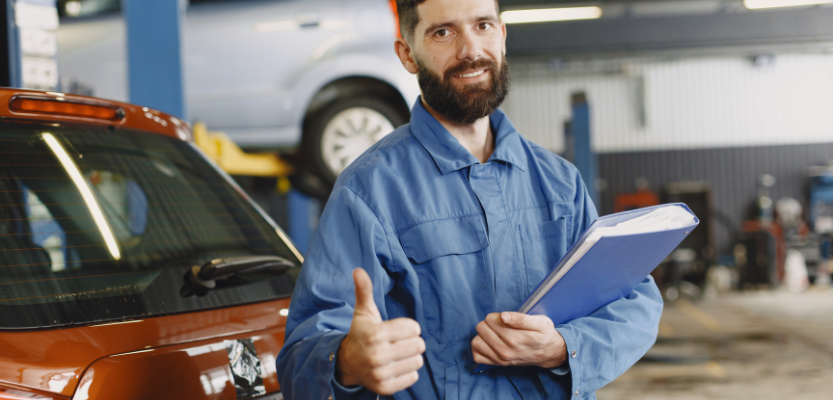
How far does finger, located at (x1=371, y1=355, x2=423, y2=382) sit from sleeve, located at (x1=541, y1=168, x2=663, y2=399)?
1.03ft

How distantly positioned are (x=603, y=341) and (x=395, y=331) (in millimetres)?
436

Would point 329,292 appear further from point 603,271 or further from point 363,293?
point 603,271

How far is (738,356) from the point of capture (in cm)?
630

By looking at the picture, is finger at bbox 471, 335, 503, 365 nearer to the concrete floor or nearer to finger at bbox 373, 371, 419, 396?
finger at bbox 373, 371, 419, 396

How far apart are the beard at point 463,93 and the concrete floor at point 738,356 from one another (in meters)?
4.60

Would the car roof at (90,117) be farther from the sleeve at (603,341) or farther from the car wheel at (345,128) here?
the car wheel at (345,128)

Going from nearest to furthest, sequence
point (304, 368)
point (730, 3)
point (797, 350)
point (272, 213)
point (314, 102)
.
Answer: point (304, 368), point (314, 102), point (797, 350), point (730, 3), point (272, 213)

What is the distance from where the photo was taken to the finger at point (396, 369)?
78cm

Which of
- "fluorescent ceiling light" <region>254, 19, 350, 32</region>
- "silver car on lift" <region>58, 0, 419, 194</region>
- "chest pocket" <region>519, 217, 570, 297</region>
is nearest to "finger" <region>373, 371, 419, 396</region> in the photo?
"chest pocket" <region>519, 217, 570, 297</region>

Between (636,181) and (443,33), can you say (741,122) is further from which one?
(443,33)

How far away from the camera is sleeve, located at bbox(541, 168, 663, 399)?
3.33 ft

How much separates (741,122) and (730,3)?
5.52 metres

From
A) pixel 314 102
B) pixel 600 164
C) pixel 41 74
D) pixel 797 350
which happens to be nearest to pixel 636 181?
pixel 600 164

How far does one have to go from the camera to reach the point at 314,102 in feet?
12.3
